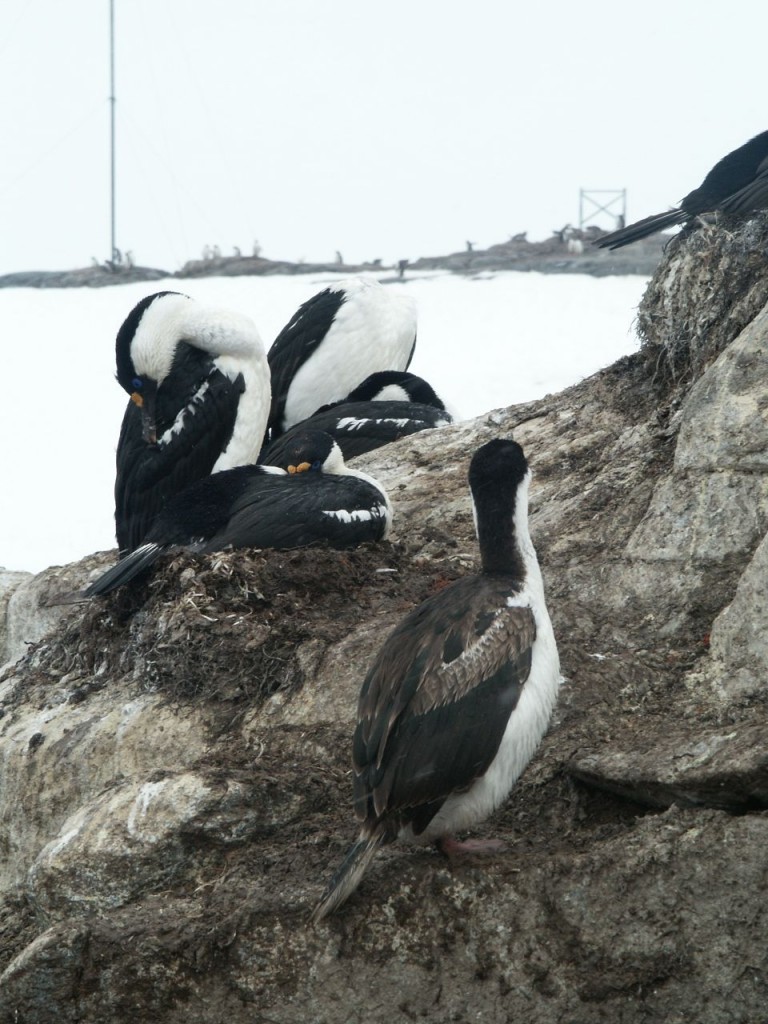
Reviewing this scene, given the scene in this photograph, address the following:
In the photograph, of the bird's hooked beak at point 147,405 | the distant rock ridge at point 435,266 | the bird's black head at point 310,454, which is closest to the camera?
the bird's black head at point 310,454

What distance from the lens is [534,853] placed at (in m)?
5.07

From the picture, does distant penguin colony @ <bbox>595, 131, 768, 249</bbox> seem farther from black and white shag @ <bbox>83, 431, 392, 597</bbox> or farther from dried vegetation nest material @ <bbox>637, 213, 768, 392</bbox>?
black and white shag @ <bbox>83, 431, 392, 597</bbox>

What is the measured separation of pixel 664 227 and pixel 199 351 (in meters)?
2.80

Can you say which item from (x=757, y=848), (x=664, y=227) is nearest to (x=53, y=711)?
(x=757, y=848)

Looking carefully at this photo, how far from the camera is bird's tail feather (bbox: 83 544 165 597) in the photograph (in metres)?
7.21

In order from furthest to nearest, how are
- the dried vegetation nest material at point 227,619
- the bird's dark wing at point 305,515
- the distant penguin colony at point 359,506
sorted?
1. the bird's dark wing at point 305,515
2. the dried vegetation nest material at point 227,619
3. the distant penguin colony at point 359,506

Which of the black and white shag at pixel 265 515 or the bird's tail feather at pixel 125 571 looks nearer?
the bird's tail feather at pixel 125 571

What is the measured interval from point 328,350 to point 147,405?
259 centimetres

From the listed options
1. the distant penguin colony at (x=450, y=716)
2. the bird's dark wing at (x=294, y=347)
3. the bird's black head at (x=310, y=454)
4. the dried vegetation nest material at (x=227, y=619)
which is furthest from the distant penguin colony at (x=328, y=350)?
the distant penguin colony at (x=450, y=716)

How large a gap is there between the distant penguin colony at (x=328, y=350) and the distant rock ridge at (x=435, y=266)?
14.6 metres

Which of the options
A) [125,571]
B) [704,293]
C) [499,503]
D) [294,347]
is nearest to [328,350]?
[294,347]

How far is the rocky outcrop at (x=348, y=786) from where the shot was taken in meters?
4.77

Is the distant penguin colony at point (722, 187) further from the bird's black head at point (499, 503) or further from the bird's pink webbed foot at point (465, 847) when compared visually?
the bird's pink webbed foot at point (465, 847)

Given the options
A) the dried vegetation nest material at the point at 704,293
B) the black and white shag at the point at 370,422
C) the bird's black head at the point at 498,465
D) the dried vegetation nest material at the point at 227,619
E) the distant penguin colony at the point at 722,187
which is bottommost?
the dried vegetation nest material at the point at 227,619
